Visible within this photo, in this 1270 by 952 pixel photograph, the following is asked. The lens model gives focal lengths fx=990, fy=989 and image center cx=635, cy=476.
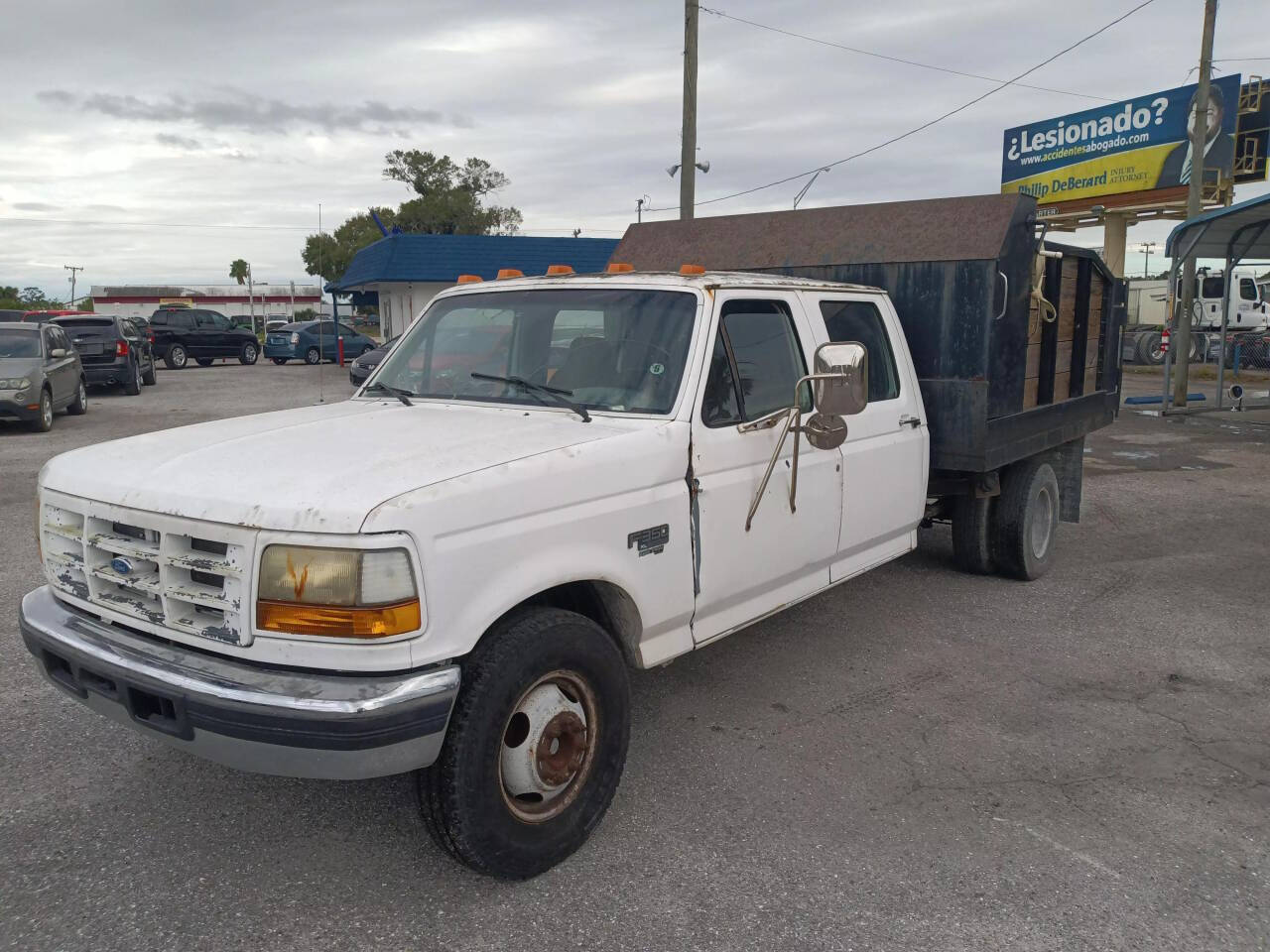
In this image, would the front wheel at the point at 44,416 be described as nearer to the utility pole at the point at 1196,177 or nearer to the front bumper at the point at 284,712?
the front bumper at the point at 284,712

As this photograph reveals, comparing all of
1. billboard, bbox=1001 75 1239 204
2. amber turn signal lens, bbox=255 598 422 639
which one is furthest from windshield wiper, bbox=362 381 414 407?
billboard, bbox=1001 75 1239 204

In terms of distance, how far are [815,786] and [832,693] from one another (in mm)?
982

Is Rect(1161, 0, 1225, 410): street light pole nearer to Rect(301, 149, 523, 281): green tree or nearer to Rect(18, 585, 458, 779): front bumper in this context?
Rect(18, 585, 458, 779): front bumper

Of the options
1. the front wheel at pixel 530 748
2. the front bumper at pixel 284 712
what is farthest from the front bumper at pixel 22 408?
the front wheel at pixel 530 748

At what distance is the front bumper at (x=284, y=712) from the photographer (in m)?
2.62

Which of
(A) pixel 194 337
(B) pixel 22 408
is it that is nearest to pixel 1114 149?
(A) pixel 194 337

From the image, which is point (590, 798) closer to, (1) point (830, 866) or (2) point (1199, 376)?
(1) point (830, 866)

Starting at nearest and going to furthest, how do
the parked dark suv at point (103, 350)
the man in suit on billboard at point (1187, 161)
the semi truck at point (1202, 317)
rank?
the parked dark suv at point (103, 350) < the man in suit on billboard at point (1187, 161) < the semi truck at point (1202, 317)

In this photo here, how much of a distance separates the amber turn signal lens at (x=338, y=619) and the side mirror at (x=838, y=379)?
180cm

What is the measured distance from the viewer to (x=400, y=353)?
466cm

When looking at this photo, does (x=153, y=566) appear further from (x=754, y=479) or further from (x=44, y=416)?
(x=44, y=416)

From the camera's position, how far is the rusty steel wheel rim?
3059 millimetres

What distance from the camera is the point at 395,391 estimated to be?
14.4ft

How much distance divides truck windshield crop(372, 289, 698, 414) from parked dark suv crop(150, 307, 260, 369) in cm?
2845
